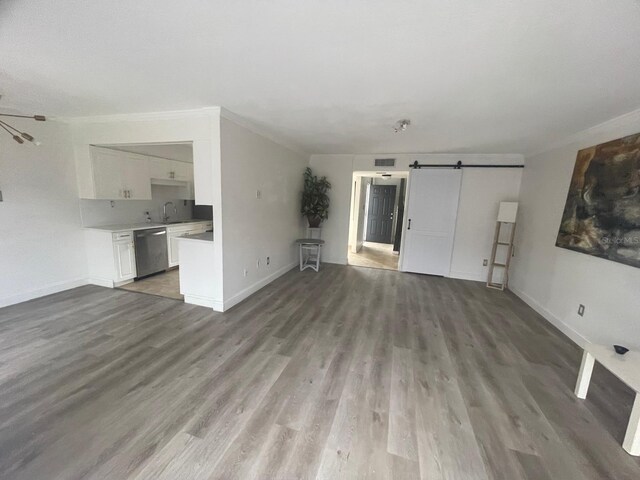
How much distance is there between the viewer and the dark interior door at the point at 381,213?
8531 millimetres

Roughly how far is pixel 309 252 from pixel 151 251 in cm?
303

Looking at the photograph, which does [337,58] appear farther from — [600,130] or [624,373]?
[600,130]

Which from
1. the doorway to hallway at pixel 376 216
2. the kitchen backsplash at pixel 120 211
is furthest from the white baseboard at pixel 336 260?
the kitchen backsplash at pixel 120 211

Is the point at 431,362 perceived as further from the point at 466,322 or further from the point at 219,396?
the point at 219,396

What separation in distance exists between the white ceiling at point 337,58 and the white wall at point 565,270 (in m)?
0.53

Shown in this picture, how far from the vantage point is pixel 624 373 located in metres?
1.61

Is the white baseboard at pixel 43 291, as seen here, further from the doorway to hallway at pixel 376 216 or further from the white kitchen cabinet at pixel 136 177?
the doorway to hallway at pixel 376 216

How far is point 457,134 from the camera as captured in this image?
3.36 meters

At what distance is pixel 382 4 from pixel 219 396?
2550 mm

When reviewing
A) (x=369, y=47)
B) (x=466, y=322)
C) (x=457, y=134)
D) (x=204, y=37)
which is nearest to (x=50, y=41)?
(x=204, y=37)

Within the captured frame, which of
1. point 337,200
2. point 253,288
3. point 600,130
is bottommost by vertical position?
point 253,288

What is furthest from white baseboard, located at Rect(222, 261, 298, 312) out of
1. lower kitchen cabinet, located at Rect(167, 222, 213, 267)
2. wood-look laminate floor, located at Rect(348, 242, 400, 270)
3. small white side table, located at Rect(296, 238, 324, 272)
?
wood-look laminate floor, located at Rect(348, 242, 400, 270)

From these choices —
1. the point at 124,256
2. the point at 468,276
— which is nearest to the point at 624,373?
the point at 468,276

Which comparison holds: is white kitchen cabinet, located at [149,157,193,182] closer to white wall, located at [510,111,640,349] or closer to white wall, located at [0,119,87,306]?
white wall, located at [0,119,87,306]
